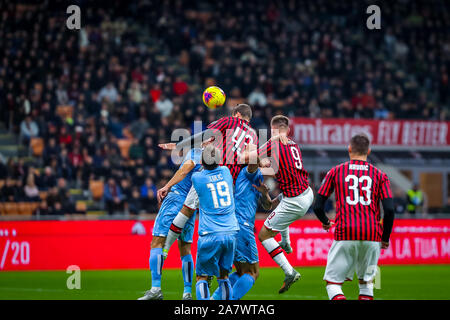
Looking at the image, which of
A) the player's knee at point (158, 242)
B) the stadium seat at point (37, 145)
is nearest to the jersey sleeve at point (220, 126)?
the player's knee at point (158, 242)

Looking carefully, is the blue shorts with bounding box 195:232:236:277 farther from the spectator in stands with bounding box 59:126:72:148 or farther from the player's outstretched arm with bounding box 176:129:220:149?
the spectator in stands with bounding box 59:126:72:148

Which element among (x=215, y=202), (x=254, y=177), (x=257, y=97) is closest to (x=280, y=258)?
(x=254, y=177)

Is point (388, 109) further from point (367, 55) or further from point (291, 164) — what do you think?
point (291, 164)

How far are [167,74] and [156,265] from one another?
59.4ft

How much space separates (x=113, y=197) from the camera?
2184 cm

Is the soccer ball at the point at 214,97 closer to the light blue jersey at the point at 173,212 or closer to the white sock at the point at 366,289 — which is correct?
the light blue jersey at the point at 173,212

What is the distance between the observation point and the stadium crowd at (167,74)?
75.0 feet

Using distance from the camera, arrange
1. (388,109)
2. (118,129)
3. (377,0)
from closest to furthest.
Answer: (118,129), (388,109), (377,0)

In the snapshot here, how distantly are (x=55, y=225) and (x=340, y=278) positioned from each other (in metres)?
11.5

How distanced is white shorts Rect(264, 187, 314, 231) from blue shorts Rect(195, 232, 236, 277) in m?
2.77

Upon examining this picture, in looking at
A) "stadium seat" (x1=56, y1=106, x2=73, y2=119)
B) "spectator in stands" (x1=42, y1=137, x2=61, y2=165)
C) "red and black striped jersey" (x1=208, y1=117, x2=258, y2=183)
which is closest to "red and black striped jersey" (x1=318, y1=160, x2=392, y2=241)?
"red and black striped jersey" (x1=208, y1=117, x2=258, y2=183)

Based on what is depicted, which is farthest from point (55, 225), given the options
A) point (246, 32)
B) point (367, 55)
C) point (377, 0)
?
point (377, 0)

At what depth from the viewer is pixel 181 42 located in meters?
30.4

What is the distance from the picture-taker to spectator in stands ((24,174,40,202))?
2067 centimetres
